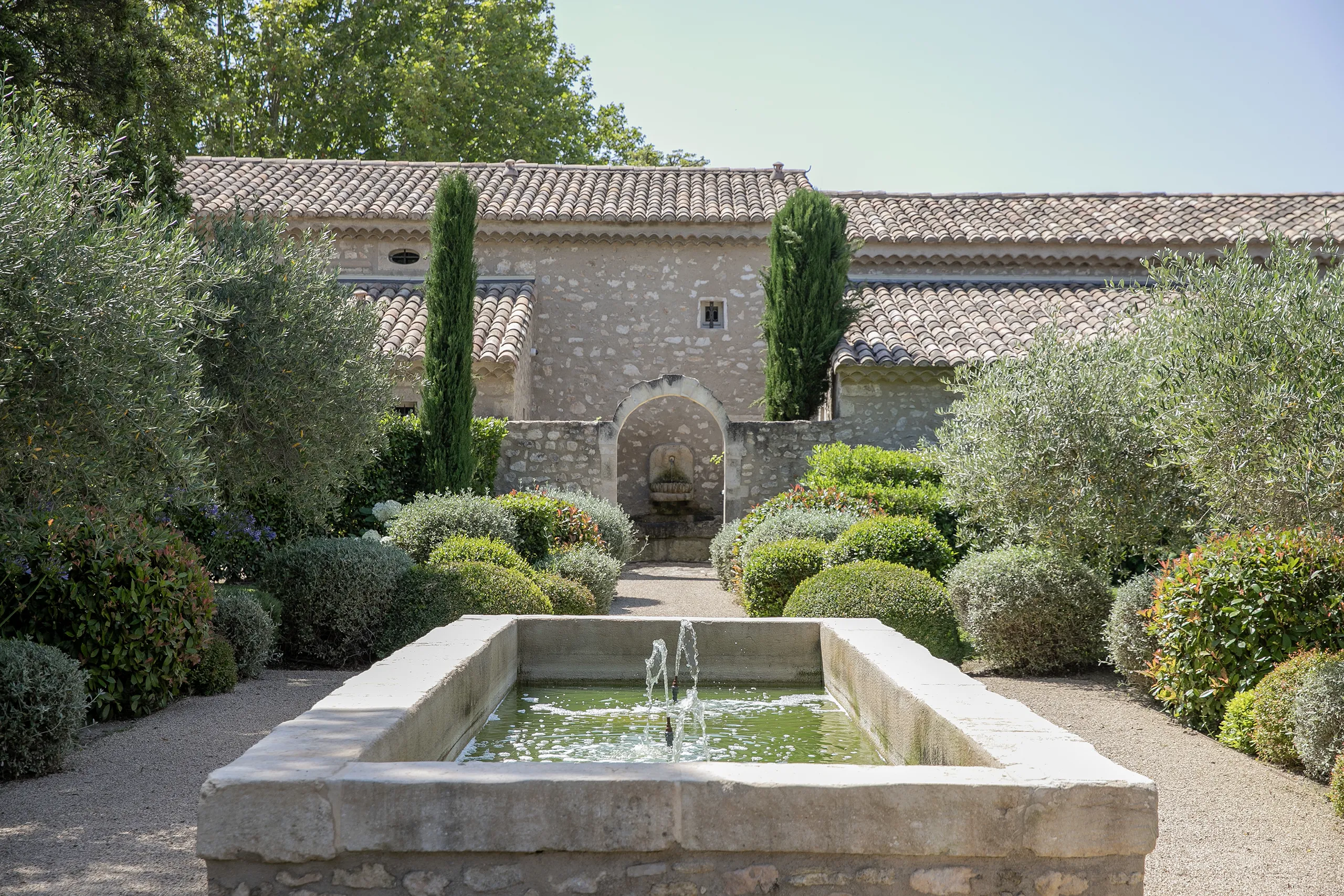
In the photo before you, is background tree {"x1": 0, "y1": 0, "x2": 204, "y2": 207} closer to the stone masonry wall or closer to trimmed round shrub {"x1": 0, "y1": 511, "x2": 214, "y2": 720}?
trimmed round shrub {"x1": 0, "y1": 511, "x2": 214, "y2": 720}

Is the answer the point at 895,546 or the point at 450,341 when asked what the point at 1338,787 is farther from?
the point at 450,341

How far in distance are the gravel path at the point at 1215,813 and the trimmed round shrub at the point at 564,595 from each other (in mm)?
3879

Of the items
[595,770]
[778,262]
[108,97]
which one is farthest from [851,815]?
[778,262]

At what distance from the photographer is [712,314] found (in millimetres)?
19812

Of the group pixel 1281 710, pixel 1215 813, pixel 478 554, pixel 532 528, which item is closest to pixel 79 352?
pixel 478 554

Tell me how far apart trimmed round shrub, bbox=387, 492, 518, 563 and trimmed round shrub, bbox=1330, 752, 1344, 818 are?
7.14m

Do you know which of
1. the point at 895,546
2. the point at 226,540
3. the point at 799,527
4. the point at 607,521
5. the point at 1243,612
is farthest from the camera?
the point at 607,521

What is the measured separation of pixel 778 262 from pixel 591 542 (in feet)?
23.1

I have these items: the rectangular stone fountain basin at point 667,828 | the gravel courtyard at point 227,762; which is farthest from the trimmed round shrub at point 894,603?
the rectangular stone fountain basin at point 667,828

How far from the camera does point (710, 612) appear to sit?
1119 cm

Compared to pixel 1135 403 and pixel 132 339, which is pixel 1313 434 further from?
pixel 132 339

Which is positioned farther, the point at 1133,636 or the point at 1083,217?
the point at 1083,217

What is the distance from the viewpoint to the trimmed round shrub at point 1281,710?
5.73m

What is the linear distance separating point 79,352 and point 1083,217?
731 inches
